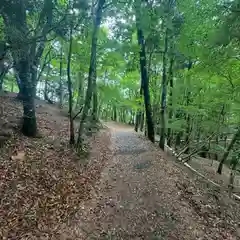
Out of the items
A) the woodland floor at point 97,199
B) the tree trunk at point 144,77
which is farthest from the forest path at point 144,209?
the tree trunk at point 144,77

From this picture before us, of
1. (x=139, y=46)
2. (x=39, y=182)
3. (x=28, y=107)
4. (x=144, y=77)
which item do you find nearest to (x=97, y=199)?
(x=39, y=182)

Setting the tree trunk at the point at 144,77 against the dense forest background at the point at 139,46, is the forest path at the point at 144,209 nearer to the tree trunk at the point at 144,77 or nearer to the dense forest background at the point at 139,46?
the dense forest background at the point at 139,46

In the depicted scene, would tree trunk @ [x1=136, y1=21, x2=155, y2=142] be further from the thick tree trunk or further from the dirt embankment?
the thick tree trunk

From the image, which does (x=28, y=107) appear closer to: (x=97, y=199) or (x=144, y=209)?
(x=97, y=199)

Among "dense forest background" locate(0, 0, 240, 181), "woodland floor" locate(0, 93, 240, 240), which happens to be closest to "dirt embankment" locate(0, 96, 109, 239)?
"woodland floor" locate(0, 93, 240, 240)

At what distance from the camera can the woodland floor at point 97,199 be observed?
220 inches

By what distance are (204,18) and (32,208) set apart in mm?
9452

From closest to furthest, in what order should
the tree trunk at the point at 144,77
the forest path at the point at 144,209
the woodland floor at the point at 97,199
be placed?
1. the woodland floor at the point at 97,199
2. the forest path at the point at 144,209
3. the tree trunk at the point at 144,77

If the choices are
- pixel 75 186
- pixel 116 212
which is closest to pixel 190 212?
pixel 116 212

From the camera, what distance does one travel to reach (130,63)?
13.8 m

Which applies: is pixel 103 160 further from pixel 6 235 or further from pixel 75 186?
pixel 6 235

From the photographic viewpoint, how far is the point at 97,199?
719 cm

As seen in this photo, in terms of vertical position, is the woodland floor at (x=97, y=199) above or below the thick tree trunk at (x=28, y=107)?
below

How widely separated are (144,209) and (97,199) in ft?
4.94
